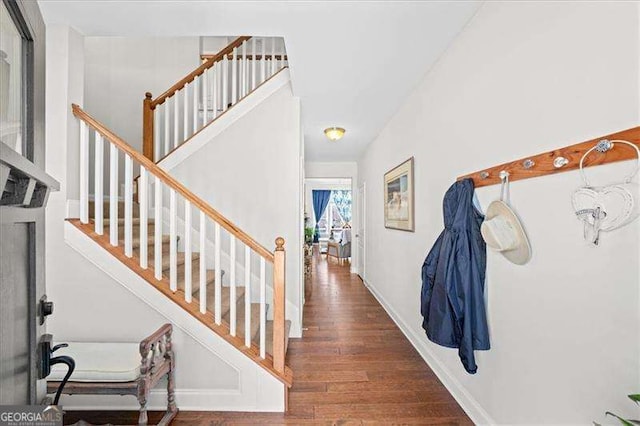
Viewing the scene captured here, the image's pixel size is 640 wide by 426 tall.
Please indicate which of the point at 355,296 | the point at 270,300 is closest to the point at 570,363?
the point at 270,300

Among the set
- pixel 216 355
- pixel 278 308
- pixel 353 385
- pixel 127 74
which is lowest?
pixel 353 385

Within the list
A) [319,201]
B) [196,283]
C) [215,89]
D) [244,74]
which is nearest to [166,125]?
[215,89]

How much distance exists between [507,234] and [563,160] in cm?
44

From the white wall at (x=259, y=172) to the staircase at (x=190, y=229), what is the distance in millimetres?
242

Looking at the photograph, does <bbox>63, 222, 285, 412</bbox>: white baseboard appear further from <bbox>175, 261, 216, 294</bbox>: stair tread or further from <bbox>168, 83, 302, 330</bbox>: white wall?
<bbox>168, 83, 302, 330</bbox>: white wall

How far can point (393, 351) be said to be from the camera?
3.02 meters

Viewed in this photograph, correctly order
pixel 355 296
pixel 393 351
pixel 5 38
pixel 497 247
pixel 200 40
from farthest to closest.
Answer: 1. pixel 355 296
2. pixel 200 40
3. pixel 393 351
4. pixel 497 247
5. pixel 5 38

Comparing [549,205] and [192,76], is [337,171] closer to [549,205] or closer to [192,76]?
[192,76]

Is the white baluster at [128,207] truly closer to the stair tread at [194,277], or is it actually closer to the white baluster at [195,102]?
the stair tread at [194,277]

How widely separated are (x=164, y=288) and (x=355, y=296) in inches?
137

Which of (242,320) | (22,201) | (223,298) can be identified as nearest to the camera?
(22,201)

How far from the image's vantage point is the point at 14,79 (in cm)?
69

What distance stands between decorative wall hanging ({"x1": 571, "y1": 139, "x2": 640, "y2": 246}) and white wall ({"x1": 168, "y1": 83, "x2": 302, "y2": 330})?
8.09 ft

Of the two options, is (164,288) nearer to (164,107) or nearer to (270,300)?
(270,300)
